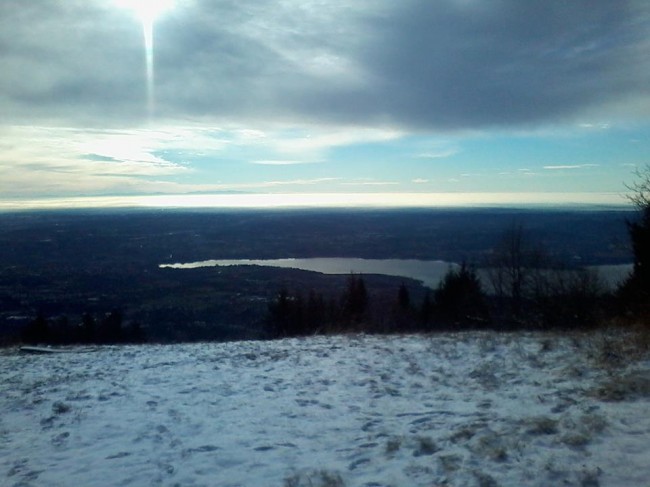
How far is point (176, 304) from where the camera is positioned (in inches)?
2260

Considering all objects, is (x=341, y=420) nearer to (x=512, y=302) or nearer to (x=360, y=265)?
(x=512, y=302)

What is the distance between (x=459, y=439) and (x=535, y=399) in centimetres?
180

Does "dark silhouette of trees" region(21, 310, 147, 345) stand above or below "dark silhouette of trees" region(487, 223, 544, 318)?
below

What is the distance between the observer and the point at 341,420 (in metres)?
6.75

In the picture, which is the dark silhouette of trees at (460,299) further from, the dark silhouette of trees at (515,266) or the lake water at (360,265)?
the lake water at (360,265)

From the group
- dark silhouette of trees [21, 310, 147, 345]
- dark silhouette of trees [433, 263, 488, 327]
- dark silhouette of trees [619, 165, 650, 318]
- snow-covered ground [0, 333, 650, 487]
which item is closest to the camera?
snow-covered ground [0, 333, 650, 487]

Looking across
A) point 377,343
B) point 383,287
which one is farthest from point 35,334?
point 383,287

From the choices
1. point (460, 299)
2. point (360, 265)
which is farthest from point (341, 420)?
point (360, 265)

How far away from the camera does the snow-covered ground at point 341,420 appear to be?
5043 millimetres

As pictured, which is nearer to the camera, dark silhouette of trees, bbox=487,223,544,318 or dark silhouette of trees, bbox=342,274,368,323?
dark silhouette of trees, bbox=487,223,544,318

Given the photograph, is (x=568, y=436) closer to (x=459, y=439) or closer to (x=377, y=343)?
(x=459, y=439)

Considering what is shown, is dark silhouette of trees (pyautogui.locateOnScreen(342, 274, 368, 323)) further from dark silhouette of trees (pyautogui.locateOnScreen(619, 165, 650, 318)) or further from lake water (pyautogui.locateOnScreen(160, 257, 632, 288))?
lake water (pyautogui.locateOnScreen(160, 257, 632, 288))

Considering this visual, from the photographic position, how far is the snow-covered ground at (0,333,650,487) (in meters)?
5.04

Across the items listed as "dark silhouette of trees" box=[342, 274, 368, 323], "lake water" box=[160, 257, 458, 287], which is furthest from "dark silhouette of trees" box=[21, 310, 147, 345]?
"lake water" box=[160, 257, 458, 287]
